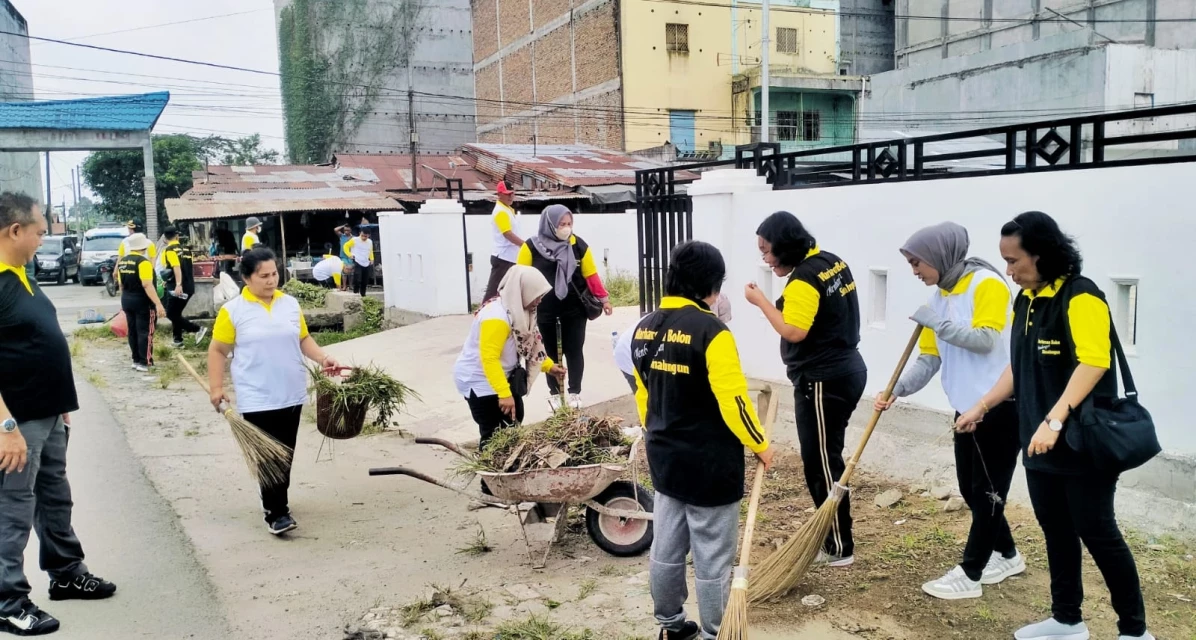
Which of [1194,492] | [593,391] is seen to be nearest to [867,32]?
[593,391]

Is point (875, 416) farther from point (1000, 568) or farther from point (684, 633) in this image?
point (684, 633)

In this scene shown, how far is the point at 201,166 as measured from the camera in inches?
1834

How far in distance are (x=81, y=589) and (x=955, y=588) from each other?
13.9 ft

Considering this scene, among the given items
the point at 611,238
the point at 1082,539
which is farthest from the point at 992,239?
the point at 611,238

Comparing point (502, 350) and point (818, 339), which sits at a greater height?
point (818, 339)

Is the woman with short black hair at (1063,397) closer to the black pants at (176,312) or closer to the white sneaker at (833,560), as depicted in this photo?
the white sneaker at (833,560)

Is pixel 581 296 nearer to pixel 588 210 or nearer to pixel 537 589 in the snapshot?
pixel 537 589

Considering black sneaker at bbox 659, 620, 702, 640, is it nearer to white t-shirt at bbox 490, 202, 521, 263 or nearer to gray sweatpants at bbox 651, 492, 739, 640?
gray sweatpants at bbox 651, 492, 739, 640

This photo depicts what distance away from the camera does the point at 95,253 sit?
3000cm

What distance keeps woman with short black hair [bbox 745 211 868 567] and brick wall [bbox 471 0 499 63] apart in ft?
130

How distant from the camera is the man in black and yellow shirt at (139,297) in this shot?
37.2ft

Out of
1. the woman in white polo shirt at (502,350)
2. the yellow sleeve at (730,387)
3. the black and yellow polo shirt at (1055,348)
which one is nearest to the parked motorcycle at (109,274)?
the woman in white polo shirt at (502,350)

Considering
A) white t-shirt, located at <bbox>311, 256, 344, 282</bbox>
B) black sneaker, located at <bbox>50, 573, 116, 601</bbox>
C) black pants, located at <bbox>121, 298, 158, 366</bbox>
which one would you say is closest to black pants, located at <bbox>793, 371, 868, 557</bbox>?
black sneaker, located at <bbox>50, 573, 116, 601</bbox>

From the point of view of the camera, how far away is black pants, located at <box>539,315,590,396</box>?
24.2 ft
